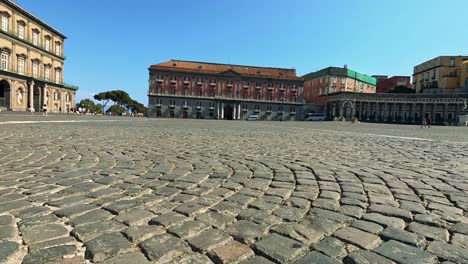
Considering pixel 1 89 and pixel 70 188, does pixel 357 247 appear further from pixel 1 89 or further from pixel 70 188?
pixel 1 89

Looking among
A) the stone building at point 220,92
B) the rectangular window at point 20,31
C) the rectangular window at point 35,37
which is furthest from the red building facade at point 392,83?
the rectangular window at point 20,31

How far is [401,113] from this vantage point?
74250 millimetres

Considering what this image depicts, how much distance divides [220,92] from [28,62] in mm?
42909

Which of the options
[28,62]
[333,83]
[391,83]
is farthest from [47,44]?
[391,83]

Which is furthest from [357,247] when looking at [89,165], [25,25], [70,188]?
[25,25]

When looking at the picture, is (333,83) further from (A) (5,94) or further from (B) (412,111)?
(A) (5,94)

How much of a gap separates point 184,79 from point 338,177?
3005 inches

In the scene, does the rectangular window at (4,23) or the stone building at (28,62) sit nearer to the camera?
the rectangular window at (4,23)

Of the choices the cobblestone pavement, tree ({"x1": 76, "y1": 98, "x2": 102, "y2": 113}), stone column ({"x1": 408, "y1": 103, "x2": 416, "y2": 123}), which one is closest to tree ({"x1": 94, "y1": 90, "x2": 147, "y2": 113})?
tree ({"x1": 76, "y1": 98, "x2": 102, "y2": 113})

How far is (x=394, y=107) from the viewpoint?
7519 centimetres

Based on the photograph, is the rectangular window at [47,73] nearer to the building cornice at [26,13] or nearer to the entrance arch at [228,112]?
the building cornice at [26,13]

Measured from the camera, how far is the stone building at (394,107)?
68700 mm

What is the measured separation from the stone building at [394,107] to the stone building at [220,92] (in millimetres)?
11448

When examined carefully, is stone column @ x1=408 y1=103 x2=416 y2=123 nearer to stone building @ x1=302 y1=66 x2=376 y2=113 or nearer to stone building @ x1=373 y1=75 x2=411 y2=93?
stone building @ x1=302 y1=66 x2=376 y2=113
